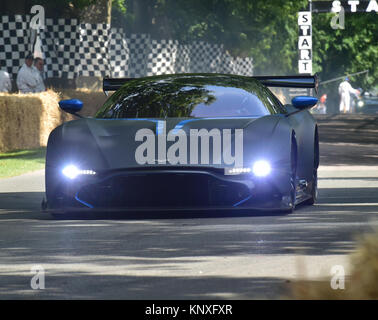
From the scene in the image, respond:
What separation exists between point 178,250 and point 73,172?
195 cm

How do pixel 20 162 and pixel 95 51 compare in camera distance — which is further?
pixel 95 51

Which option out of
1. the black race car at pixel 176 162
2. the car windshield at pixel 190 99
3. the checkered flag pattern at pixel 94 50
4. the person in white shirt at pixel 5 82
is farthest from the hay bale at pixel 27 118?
the black race car at pixel 176 162

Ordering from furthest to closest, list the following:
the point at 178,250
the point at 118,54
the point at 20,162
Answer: the point at 118,54 < the point at 20,162 < the point at 178,250

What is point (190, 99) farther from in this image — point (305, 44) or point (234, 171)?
point (305, 44)

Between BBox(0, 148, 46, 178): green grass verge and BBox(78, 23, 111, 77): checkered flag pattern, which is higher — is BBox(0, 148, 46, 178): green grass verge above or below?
below

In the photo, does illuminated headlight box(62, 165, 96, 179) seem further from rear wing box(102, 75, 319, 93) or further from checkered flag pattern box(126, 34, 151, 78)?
checkered flag pattern box(126, 34, 151, 78)

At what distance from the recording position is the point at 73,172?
9.30 meters

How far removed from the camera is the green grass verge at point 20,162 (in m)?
17.5

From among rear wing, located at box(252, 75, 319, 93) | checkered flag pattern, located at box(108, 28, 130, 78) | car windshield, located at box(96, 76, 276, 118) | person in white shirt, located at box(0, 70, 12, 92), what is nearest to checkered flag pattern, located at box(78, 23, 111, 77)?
checkered flag pattern, located at box(108, 28, 130, 78)

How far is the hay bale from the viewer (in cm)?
2319

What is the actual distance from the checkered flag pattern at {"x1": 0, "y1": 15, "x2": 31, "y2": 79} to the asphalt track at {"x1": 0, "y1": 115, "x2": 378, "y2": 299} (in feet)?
53.1

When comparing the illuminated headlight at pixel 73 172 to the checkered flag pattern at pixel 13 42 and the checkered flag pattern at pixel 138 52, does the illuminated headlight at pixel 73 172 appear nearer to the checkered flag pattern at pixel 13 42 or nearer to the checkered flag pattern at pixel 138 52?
the checkered flag pattern at pixel 13 42

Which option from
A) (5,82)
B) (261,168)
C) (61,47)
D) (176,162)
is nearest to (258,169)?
(261,168)

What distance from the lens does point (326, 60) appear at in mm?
71625
